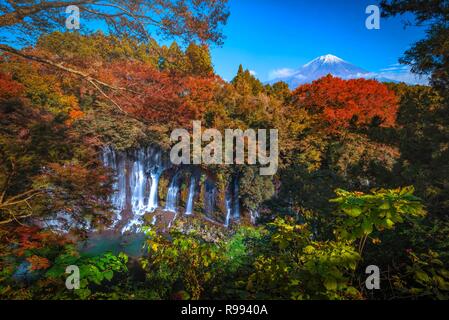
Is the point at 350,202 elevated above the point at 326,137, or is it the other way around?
the point at 326,137

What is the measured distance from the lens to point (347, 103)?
1794cm

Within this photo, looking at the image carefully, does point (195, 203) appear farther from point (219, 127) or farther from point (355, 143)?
point (355, 143)

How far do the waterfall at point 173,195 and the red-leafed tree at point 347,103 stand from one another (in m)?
11.1

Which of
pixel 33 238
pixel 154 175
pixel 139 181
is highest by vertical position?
pixel 154 175

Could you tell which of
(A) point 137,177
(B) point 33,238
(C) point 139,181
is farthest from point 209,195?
(B) point 33,238

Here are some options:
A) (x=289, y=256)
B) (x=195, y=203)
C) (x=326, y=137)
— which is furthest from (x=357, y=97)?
(x=289, y=256)

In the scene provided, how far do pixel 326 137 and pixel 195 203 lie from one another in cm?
1022

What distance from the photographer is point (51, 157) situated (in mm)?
4508

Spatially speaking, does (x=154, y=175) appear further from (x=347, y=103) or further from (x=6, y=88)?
(x=347, y=103)

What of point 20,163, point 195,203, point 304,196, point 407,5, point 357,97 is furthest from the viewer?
point 357,97

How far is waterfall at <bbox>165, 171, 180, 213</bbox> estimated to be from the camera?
1566 cm

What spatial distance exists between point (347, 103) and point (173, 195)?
46.7 feet

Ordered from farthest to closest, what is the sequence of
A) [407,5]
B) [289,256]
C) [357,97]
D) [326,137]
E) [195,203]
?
[357,97] → [326,137] → [195,203] → [407,5] → [289,256]
